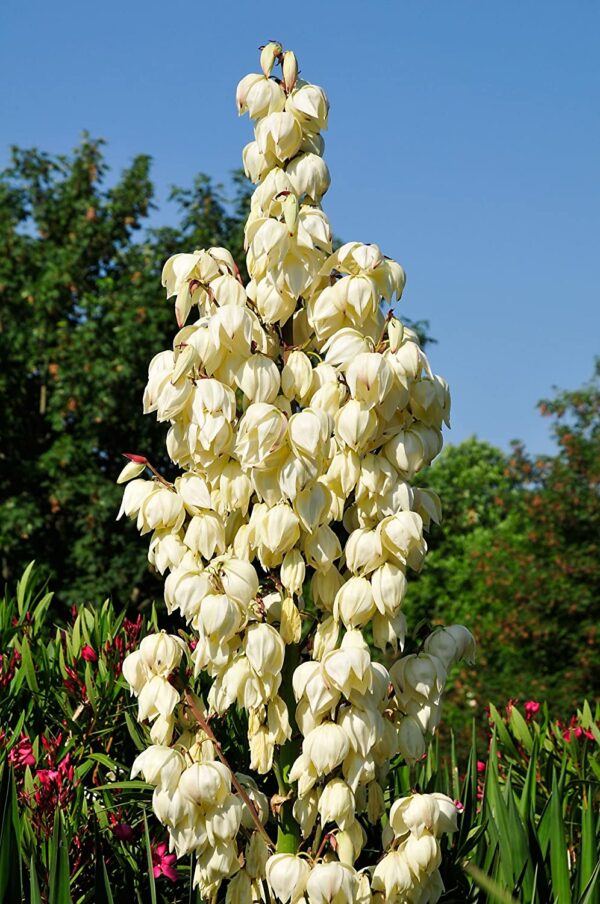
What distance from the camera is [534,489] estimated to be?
1365cm

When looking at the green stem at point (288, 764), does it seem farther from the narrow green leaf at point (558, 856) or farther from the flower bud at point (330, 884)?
the narrow green leaf at point (558, 856)

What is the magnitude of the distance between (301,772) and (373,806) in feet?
0.73

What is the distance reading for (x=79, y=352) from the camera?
456 inches

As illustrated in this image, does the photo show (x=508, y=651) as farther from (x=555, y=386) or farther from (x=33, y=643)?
(x=33, y=643)

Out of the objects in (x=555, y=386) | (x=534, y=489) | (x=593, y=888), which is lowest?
(x=593, y=888)

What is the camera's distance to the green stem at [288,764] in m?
2.06

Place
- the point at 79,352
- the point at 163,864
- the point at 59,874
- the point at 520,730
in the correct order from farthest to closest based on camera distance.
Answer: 1. the point at 79,352
2. the point at 520,730
3. the point at 163,864
4. the point at 59,874

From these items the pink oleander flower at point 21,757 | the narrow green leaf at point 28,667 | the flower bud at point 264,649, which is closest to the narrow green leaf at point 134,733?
the pink oleander flower at point 21,757

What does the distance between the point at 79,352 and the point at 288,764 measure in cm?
991

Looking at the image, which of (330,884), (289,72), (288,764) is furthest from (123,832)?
(289,72)

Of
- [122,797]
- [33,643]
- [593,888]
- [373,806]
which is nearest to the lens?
[593,888]

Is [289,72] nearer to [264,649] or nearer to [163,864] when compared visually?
[264,649]

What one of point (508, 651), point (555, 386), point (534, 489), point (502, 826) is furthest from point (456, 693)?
point (502, 826)

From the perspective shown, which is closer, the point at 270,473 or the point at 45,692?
the point at 270,473
